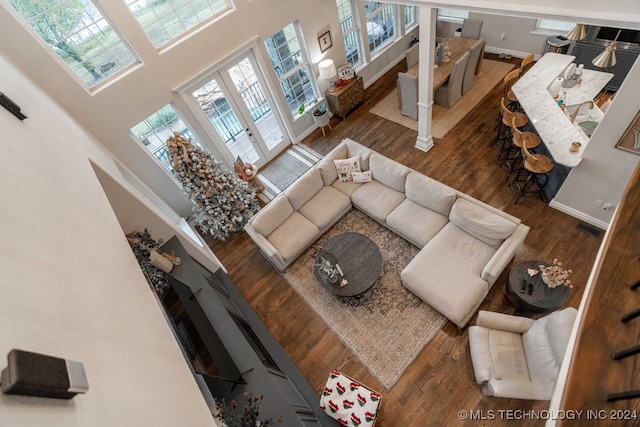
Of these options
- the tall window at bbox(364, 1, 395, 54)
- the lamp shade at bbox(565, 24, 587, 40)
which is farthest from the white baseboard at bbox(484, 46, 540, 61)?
the lamp shade at bbox(565, 24, 587, 40)

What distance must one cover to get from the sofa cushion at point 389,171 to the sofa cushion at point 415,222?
1.01 feet

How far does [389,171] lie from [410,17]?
17.7 feet

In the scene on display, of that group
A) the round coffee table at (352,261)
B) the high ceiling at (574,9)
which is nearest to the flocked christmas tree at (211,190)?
the round coffee table at (352,261)

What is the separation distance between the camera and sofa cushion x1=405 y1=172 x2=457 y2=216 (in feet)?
14.2

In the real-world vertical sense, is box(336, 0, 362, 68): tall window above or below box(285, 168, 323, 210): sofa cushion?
above

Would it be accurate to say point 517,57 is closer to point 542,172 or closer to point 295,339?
point 542,172

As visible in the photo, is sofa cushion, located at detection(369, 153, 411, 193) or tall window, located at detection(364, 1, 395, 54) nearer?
sofa cushion, located at detection(369, 153, 411, 193)

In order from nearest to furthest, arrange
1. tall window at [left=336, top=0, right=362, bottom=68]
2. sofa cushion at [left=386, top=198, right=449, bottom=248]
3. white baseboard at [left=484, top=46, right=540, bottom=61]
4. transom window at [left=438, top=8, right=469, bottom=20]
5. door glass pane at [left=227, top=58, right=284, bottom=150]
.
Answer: sofa cushion at [left=386, top=198, right=449, bottom=248], door glass pane at [left=227, top=58, right=284, bottom=150], tall window at [left=336, top=0, right=362, bottom=68], white baseboard at [left=484, top=46, right=540, bottom=61], transom window at [left=438, top=8, right=469, bottom=20]

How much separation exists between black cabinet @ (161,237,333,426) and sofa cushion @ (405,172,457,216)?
287 cm

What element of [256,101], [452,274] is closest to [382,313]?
[452,274]

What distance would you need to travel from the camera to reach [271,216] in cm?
493

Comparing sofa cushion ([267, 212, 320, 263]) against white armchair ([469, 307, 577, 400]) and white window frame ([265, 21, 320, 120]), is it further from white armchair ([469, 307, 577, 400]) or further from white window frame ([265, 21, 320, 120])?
white window frame ([265, 21, 320, 120])

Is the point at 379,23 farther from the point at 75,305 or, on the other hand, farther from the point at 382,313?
the point at 75,305

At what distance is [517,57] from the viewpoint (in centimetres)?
725
